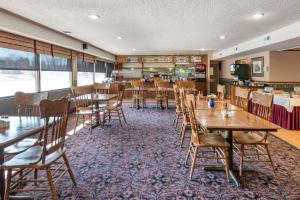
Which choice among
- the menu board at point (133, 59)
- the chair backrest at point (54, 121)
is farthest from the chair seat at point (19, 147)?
the menu board at point (133, 59)

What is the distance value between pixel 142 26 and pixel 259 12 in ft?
8.40

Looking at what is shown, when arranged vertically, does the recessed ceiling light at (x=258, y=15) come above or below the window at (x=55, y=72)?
above

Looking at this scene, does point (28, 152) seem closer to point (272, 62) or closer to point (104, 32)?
point (104, 32)

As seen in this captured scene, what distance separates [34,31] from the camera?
201 inches

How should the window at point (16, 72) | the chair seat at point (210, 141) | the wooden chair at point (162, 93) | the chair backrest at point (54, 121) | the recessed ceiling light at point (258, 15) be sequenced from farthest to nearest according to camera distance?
the wooden chair at point (162, 93), the window at point (16, 72), the recessed ceiling light at point (258, 15), the chair seat at point (210, 141), the chair backrest at point (54, 121)

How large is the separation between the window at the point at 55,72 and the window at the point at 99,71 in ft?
9.88

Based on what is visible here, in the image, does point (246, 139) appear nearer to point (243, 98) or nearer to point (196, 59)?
point (243, 98)

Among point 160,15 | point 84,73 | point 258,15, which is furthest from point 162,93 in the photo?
point 258,15

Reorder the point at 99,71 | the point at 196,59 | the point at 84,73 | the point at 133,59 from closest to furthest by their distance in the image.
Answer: the point at 84,73 < the point at 99,71 < the point at 196,59 < the point at 133,59

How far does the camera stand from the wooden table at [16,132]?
180 cm

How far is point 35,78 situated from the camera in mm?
5859

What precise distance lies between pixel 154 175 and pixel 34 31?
13.9 ft

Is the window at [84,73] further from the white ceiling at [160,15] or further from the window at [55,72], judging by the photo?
the white ceiling at [160,15]

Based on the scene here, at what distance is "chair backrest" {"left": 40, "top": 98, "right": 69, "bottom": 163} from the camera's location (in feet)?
6.59
